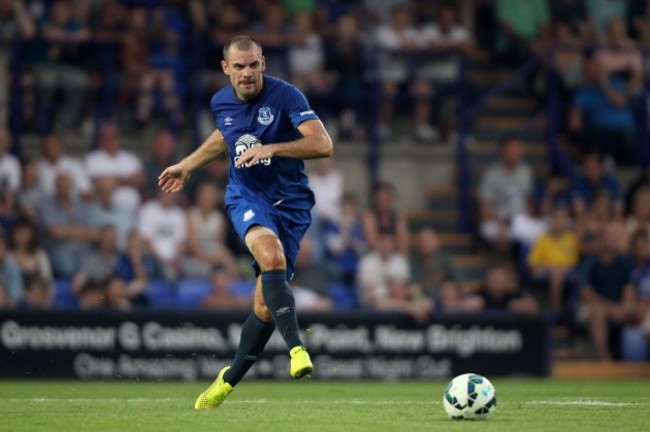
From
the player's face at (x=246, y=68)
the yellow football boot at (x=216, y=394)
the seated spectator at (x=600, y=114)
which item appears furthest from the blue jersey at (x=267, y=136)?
the seated spectator at (x=600, y=114)

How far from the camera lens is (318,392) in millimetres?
12406

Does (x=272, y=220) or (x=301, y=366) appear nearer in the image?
(x=301, y=366)

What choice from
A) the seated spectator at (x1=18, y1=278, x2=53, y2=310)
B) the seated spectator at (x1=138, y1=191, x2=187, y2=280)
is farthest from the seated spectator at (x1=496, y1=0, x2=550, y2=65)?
the seated spectator at (x1=18, y1=278, x2=53, y2=310)

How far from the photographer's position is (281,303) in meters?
8.57

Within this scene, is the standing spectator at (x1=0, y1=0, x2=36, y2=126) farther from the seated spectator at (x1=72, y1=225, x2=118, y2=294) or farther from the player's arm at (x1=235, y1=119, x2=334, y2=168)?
the player's arm at (x1=235, y1=119, x2=334, y2=168)

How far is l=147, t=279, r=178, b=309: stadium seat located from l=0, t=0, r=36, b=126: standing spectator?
2.70m

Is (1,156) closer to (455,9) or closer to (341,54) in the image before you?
(341,54)

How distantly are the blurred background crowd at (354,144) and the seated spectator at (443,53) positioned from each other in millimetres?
30

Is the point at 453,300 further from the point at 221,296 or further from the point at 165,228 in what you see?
the point at 165,228

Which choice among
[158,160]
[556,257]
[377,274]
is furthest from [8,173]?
[556,257]

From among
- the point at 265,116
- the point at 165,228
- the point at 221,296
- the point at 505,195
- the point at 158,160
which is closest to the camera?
the point at 265,116

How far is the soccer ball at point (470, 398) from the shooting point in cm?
827

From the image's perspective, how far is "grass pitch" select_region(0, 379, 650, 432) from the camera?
7910 millimetres

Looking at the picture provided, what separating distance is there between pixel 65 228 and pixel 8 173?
903mm
